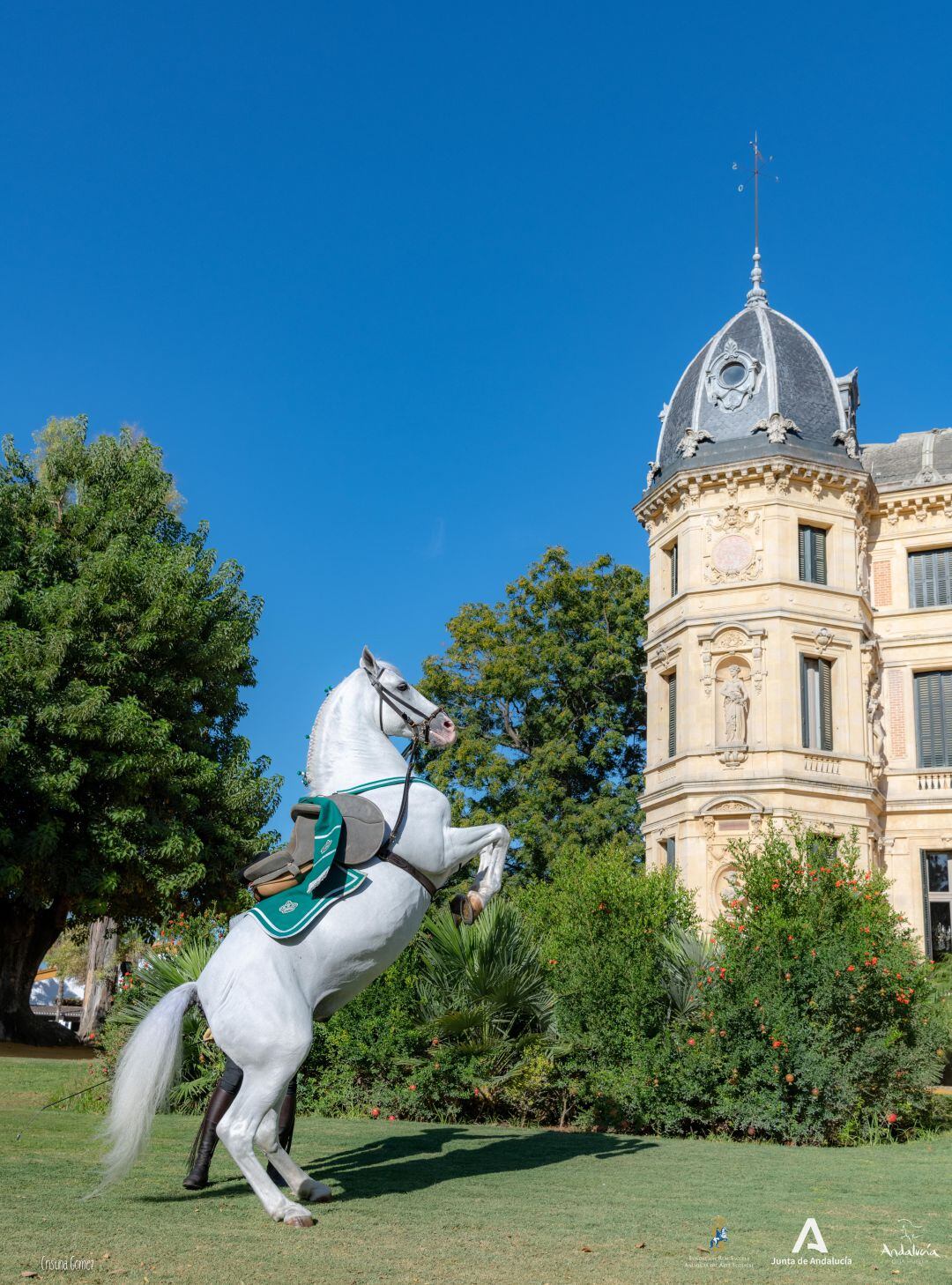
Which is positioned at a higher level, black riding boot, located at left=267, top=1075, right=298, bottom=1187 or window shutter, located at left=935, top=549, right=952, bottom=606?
window shutter, located at left=935, top=549, right=952, bottom=606

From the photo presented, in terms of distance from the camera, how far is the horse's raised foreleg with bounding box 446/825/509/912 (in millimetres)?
7051

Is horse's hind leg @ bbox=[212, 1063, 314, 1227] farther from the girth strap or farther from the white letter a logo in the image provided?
the white letter a logo

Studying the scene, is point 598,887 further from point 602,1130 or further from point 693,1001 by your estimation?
point 602,1130

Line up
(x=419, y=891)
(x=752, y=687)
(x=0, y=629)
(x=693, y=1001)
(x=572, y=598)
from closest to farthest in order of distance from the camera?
1. (x=419, y=891)
2. (x=693, y=1001)
3. (x=0, y=629)
4. (x=752, y=687)
5. (x=572, y=598)

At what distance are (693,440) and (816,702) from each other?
24.9ft

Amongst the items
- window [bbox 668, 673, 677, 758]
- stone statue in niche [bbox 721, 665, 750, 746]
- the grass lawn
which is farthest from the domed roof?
the grass lawn

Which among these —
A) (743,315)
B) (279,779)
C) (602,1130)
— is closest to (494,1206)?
(602,1130)

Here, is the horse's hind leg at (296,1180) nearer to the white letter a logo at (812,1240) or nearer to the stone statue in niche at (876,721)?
the white letter a logo at (812,1240)

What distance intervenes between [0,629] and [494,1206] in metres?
17.4

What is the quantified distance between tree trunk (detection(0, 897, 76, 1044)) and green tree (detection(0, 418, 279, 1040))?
37mm

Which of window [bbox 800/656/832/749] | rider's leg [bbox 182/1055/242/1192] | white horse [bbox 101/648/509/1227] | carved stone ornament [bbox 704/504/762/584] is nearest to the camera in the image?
white horse [bbox 101/648/509/1227]

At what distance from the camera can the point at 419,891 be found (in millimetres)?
6941

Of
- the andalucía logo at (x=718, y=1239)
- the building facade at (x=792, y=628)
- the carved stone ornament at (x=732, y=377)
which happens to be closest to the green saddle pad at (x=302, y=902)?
the andalucía logo at (x=718, y=1239)

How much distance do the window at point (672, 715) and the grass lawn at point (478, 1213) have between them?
70.3 ft
